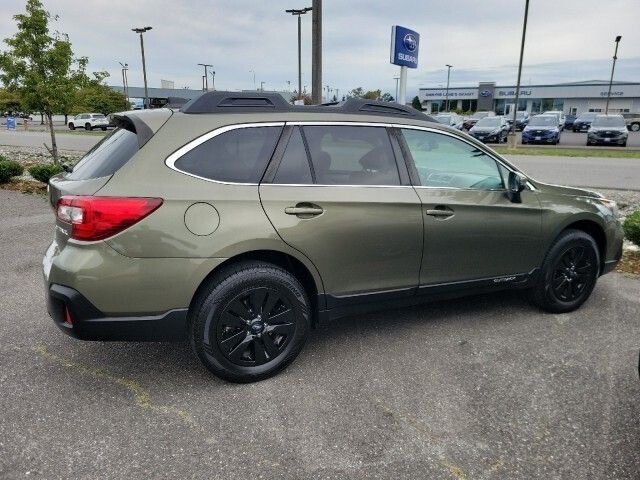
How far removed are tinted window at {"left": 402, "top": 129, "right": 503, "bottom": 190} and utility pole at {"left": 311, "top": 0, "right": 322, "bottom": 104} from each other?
8.45 m

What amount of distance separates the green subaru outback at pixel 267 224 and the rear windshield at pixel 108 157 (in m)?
0.01

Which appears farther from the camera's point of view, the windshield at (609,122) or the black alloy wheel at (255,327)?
the windshield at (609,122)

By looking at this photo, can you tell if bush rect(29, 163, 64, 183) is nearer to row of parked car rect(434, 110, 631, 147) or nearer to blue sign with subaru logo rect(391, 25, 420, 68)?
blue sign with subaru logo rect(391, 25, 420, 68)

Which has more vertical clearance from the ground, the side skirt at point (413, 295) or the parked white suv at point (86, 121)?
the parked white suv at point (86, 121)

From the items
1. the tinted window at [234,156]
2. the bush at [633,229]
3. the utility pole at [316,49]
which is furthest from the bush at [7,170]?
the bush at [633,229]

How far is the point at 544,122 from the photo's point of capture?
2850 cm

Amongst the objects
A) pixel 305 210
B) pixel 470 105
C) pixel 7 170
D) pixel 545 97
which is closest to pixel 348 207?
pixel 305 210

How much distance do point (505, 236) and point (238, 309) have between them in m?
2.14

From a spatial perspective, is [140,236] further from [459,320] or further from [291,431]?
[459,320]

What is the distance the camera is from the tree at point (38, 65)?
39.8 feet

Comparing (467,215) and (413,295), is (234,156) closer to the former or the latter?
(413,295)

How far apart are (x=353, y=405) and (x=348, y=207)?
1.20 meters

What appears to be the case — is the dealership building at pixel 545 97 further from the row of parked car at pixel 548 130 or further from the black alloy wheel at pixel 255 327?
the black alloy wheel at pixel 255 327

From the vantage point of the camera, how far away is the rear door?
3.12m
